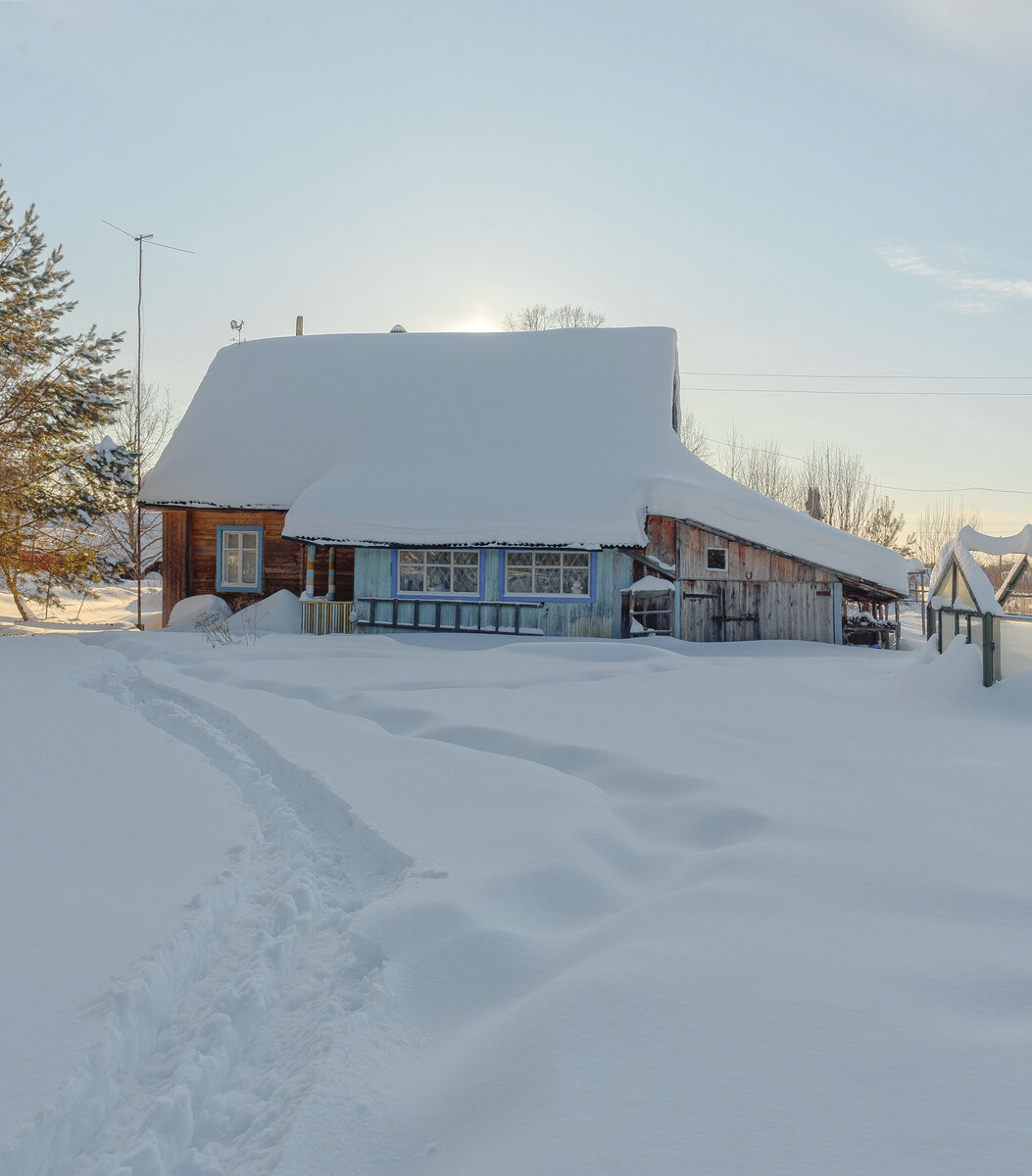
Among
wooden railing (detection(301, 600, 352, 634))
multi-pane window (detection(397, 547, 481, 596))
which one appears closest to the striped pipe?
wooden railing (detection(301, 600, 352, 634))

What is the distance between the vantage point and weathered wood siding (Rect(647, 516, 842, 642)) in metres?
18.2

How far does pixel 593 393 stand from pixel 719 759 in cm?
1592

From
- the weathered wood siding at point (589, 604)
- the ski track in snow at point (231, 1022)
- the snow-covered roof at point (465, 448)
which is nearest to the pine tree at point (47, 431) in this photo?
the snow-covered roof at point (465, 448)

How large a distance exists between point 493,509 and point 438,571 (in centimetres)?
190

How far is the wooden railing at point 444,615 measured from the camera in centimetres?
1817

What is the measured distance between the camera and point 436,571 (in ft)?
61.9

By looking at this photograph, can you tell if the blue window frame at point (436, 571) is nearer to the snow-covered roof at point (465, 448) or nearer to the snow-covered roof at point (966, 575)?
the snow-covered roof at point (465, 448)

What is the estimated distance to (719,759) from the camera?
6703 millimetres

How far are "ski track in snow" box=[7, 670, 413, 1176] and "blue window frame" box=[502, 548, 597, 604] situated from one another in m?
13.1

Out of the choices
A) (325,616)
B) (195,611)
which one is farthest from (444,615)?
(195,611)

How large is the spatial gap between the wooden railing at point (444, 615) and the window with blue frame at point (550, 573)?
477 millimetres

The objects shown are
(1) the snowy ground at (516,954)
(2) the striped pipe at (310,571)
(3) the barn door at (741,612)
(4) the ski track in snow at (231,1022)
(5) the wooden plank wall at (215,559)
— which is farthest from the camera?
(5) the wooden plank wall at (215,559)

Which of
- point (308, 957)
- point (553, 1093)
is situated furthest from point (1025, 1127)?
point (308, 957)

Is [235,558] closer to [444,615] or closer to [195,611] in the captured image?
[195,611]
